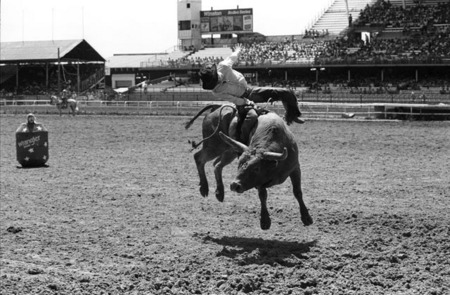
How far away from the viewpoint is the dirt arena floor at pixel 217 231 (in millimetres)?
6570

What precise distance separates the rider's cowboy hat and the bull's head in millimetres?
1481

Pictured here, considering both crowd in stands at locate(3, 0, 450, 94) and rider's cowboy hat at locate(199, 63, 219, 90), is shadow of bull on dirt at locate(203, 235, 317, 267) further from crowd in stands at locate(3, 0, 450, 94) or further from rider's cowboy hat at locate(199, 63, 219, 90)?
crowd in stands at locate(3, 0, 450, 94)

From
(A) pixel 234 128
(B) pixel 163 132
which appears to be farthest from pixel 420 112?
(A) pixel 234 128

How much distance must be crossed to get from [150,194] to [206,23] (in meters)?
63.7

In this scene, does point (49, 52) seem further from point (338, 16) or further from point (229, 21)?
point (338, 16)

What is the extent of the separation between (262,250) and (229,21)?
67.1 metres

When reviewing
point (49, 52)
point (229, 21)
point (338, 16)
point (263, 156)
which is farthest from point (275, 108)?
point (229, 21)

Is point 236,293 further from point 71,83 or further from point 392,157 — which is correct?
point 71,83

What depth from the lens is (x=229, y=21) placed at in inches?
2886

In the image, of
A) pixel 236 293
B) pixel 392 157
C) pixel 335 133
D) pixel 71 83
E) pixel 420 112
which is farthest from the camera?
pixel 71 83

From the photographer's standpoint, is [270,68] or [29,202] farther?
[270,68]

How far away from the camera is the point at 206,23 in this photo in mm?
74312

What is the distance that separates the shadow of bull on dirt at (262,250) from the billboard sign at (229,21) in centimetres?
6612

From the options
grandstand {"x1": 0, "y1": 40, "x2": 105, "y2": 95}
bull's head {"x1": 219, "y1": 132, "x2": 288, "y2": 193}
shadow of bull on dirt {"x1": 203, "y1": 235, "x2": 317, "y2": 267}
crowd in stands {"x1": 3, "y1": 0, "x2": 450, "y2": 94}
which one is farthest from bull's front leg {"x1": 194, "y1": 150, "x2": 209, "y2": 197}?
grandstand {"x1": 0, "y1": 40, "x2": 105, "y2": 95}
